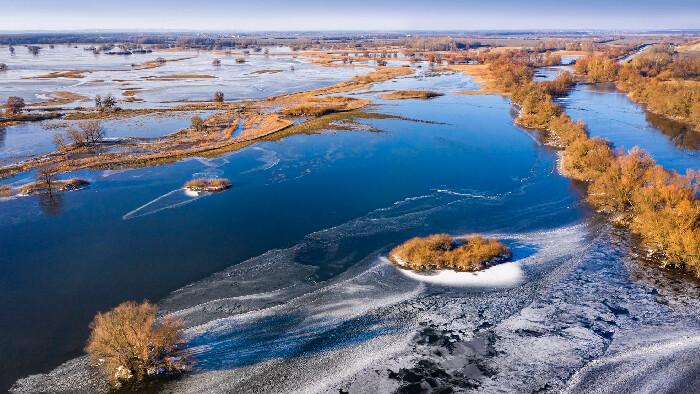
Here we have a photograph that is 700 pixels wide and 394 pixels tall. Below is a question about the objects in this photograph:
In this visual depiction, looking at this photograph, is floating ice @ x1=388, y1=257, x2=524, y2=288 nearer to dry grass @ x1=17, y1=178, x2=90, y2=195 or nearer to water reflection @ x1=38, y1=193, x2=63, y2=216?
water reflection @ x1=38, y1=193, x2=63, y2=216

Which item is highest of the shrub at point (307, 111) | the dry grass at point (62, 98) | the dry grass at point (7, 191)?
the dry grass at point (62, 98)

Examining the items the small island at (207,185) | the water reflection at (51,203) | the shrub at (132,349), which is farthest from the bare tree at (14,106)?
the shrub at (132,349)

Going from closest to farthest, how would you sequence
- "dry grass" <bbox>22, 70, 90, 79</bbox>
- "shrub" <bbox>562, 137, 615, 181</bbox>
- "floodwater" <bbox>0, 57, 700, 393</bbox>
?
1. "floodwater" <bbox>0, 57, 700, 393</bbox>
2. "shrub" <bbox>562, 137, 615, 181</bbox>
3. "dry grass" <bbox>22, 70, 90, 79</bbox>

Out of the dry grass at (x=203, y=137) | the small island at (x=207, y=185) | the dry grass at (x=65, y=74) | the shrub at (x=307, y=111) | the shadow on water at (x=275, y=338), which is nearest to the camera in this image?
the shadow on water at (x=275, y=338)

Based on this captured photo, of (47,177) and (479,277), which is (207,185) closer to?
(47,177)

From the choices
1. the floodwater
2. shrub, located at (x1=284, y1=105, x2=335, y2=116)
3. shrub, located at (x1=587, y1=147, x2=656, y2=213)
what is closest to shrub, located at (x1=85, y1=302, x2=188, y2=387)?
the floodwater

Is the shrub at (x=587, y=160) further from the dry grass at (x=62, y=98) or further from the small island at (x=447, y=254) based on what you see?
the dry grass at (x=62, y=98)

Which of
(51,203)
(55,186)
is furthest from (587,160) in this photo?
(55,186)

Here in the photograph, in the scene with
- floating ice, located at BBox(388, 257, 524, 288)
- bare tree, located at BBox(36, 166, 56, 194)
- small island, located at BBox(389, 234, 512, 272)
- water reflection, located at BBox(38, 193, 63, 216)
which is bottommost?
floating ice, located at BBox(388, 257, 524, 288)
